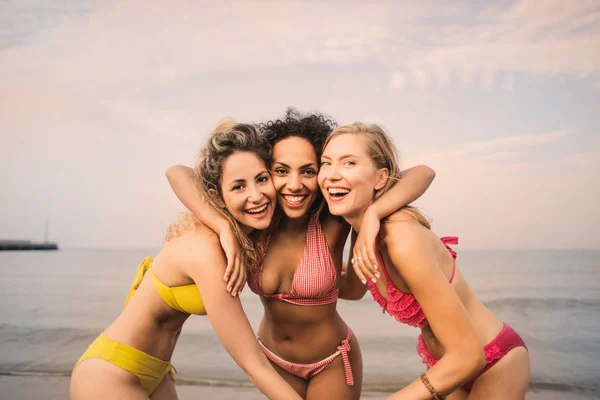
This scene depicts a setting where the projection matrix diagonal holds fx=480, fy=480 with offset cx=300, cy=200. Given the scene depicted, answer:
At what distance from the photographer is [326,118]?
13.0ft

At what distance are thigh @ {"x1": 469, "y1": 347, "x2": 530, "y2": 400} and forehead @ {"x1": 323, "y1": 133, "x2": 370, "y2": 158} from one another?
1.64 metres

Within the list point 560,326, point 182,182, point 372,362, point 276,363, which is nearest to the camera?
point 182,182

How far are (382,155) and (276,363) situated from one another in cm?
197

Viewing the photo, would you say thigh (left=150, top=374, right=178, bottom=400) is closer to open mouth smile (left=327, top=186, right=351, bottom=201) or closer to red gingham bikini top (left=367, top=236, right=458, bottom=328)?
red gingham bikini top (left=367, top=236, right=458, bottom=328)

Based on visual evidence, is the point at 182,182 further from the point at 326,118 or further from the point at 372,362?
the point at 372,362

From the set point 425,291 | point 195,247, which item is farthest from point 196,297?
point 425,291

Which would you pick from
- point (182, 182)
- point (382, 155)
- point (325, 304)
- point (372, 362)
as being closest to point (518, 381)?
point (325, 304)

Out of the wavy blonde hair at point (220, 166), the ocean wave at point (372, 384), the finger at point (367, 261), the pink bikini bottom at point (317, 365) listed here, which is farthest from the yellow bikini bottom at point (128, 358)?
the ocean wave at point (372, 384)

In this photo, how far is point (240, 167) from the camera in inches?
137

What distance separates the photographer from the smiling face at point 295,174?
3617mm

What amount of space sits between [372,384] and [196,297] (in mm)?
5719

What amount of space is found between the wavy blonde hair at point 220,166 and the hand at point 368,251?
0.88 meters

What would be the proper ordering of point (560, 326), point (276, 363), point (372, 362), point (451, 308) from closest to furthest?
point (451, 308), point (276, 363), point (372, 362), point (560, 326)

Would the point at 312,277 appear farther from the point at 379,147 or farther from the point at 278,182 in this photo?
the point at 379,147
